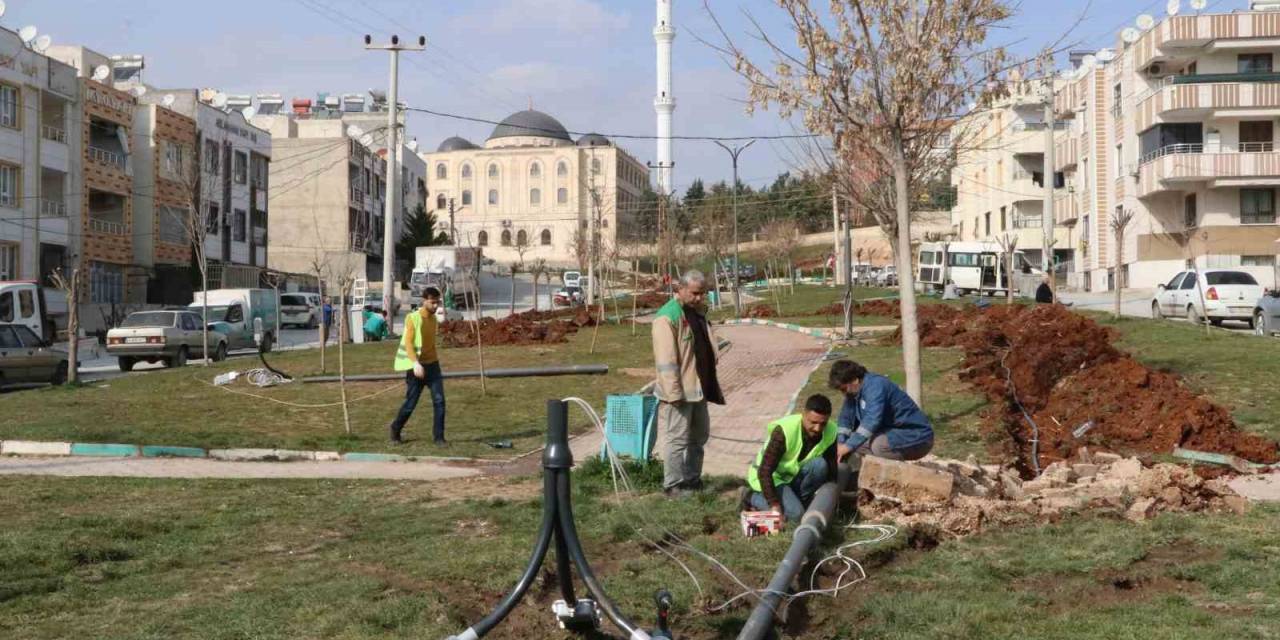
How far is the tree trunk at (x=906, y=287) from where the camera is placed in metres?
13.5

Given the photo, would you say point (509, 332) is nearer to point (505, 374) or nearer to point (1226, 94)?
point (505, 374)

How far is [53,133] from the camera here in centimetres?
4597

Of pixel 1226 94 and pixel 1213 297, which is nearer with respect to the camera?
pixel 1213 297

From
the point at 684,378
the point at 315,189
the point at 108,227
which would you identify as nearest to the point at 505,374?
the point at 684,378

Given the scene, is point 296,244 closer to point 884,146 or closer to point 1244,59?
point 1244,59

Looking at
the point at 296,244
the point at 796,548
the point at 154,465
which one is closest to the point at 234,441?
the point at 154,465

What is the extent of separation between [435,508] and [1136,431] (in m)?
7.35

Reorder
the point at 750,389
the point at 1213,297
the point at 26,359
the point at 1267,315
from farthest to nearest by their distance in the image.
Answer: the point at 1213,297 → the point at 1267,315 → the point at 26,359 → the point at 750,389

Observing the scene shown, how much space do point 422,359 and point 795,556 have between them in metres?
7.80

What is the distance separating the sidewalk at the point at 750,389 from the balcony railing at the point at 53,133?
27.0 m

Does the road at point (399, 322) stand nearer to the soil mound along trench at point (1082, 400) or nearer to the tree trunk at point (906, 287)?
the soil mound along trench at point (1082, 400)

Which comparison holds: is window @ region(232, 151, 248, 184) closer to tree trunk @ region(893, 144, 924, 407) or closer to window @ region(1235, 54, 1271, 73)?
window @ region(1235, 54, 1271, 73)

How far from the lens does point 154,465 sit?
13078 millimetres

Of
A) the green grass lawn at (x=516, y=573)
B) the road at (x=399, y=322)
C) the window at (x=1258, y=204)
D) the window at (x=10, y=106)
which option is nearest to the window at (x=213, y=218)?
the road at (x=399, y=322)
